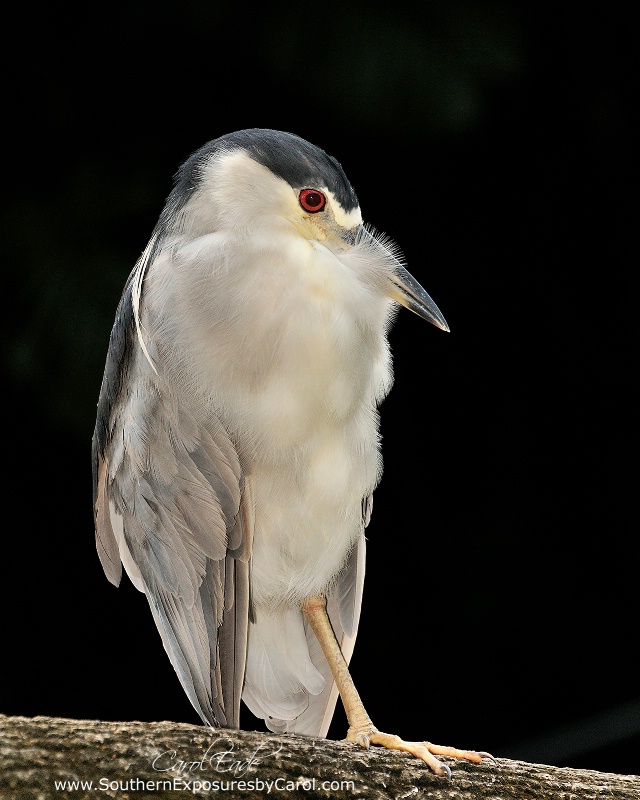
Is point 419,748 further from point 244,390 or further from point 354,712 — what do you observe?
point 244,390

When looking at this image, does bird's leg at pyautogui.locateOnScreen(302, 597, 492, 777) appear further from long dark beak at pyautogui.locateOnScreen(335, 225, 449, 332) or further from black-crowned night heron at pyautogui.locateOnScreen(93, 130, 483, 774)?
long dark beak at pyautogui.locateOnScreen(335, 225, 449, 332)

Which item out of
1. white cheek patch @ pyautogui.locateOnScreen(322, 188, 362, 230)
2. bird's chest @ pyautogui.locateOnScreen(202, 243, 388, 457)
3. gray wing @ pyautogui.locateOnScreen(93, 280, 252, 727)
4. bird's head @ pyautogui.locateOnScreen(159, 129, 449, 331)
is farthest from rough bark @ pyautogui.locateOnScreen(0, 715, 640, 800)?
white cheek patch @ pyautogui.locateOnScreen(322, 188, 362, 230)

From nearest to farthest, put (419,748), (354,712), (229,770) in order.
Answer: (229,770)
(419,748)
(354,712)

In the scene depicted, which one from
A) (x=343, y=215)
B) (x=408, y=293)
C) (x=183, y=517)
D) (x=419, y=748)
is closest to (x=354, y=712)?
(x=419, y=748)

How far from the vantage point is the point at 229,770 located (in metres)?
1.12

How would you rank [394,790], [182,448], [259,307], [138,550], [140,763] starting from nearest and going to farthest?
[140,763], [394,790], [259,307], [182,448], [138,550]

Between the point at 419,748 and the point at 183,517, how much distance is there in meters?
0.52

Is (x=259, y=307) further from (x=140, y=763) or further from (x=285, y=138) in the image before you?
(x=140, y=763)

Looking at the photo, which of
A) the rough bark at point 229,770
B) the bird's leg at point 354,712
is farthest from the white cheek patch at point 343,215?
the rough bark at point 229,770

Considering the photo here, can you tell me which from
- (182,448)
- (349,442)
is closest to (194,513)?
(182,448)

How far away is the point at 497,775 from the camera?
1278mm

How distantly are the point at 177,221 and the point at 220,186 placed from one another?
10 centimetres

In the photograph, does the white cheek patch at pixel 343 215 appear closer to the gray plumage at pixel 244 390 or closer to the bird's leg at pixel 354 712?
the gray plumage at pixel 244 390

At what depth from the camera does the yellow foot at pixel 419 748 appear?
1.31m
